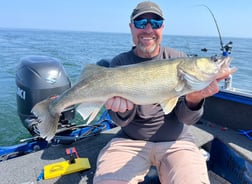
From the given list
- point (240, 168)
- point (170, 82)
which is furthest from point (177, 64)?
point (240, 168)

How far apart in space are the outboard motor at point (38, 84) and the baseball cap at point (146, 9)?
1.84 m

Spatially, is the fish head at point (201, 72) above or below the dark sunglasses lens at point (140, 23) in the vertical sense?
below

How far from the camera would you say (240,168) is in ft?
10.6

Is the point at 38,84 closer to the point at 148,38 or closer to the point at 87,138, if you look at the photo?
the point at 87,138

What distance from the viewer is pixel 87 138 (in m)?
3.59

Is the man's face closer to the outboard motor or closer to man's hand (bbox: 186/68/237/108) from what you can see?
man's hand (bbox: 186/68/237/108)

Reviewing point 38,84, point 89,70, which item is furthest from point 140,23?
point 38,84

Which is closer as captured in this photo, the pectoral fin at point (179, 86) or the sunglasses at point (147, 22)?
the pectoral fin at point (179, 86)

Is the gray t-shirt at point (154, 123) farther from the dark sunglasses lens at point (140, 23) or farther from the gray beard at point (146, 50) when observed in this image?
the dark sunglasses lens at point (140, 23)

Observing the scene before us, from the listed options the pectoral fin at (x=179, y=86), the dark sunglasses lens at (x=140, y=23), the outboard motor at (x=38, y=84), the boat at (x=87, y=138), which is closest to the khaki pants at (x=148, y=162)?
the boat at (x=87, y=138)

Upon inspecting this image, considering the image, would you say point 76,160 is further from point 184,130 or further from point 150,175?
point 184,130

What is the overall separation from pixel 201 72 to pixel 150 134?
0.93 meters

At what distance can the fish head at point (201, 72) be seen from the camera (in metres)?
2.27

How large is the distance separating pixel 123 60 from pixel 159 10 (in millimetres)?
716
